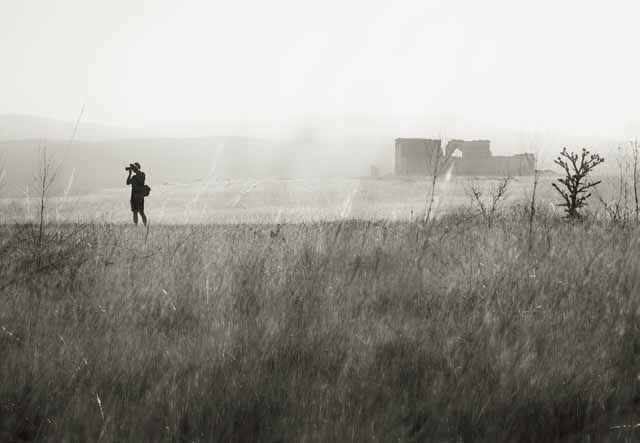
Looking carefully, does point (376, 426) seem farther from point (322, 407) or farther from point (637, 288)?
point (637, 288)

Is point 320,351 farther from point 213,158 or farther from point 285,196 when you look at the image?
point 213,158

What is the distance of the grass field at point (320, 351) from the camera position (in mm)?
2154

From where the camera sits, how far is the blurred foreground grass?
7.07ft

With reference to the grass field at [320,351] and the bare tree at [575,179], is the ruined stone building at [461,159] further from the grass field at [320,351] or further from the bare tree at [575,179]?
the grass field at [320,351]

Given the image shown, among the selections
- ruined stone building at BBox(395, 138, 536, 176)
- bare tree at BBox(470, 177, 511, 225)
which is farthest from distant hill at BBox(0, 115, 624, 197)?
bare tree at BBox(470, 177, 511, 225)

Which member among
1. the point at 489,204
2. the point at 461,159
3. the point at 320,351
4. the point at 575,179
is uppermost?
Answer: the point at 461,159

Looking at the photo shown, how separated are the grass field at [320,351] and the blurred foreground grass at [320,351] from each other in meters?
0.01

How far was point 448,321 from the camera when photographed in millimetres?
3178

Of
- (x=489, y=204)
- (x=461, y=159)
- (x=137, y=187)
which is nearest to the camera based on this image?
(x=137, y=187)

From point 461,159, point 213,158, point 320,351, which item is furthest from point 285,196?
point 213,158

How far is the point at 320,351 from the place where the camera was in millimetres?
2746

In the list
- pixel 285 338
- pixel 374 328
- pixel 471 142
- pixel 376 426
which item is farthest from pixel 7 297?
pixel 471 142

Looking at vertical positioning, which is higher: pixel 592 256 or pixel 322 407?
pixel 592 256

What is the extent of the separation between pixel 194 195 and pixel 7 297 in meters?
30.0
